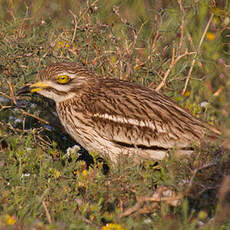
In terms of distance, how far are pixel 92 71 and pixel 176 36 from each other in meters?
1.24

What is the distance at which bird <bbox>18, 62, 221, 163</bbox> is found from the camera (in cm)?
471

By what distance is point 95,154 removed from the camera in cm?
445

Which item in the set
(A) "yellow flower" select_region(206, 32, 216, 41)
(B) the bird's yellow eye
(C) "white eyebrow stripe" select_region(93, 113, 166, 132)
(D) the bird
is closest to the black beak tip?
(D) the bird

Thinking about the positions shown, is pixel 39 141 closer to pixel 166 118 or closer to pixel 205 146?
pixel 166 118

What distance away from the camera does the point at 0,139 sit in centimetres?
546

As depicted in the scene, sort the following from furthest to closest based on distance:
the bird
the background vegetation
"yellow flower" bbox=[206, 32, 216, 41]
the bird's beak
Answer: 1. "yellow flower" bbox=[206, 32, 216, 41]
2. the bird's beak
3. the bird
4. the background vegetation

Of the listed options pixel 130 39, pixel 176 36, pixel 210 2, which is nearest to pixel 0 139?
pixel 130 39

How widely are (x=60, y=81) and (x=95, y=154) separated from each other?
2.96 ft

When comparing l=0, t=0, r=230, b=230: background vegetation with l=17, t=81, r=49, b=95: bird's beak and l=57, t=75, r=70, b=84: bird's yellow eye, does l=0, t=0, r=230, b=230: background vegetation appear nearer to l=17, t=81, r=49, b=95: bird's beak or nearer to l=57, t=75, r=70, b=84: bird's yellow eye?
l=17, t=81, r=49, b=95: bird's beak

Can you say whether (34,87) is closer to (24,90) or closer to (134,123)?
(24,90)

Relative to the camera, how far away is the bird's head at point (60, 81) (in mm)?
4883

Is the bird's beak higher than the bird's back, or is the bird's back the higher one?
the bird's beak

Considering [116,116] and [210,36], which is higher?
[116,116]

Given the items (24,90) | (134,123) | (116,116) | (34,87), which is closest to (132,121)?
(134,123)
